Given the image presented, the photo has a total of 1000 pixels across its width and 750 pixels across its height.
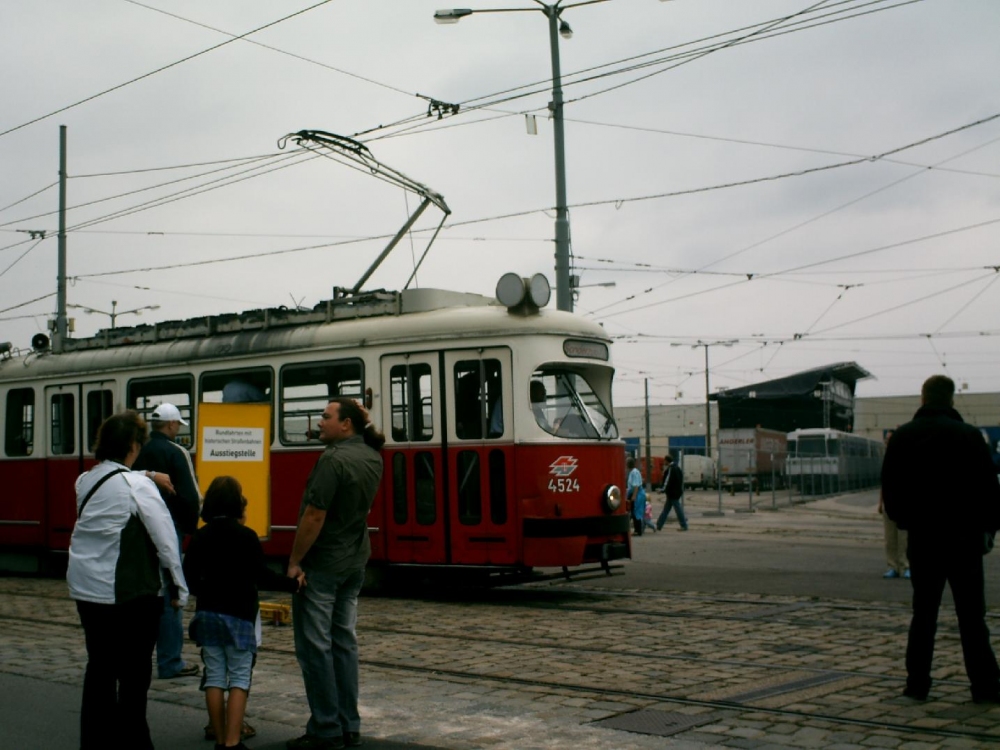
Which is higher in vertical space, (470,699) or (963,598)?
(963,598)

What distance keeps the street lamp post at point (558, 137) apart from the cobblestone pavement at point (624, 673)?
7.20 meters

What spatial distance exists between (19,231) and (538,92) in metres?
16.0

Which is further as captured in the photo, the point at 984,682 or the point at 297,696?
the point at 297,696

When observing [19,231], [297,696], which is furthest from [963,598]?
[19,231]

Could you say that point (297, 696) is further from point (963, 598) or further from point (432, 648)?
point (963, 598)

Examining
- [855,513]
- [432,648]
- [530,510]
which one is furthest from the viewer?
[855,513]

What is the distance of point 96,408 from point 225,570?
11207 millimetres

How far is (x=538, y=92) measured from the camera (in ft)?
60.1

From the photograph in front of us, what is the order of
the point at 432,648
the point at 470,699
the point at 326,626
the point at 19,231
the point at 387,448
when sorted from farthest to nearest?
the point at 19,231
the point at 387,448
the point at 432,648
the point at 470,699
the point at 326,626

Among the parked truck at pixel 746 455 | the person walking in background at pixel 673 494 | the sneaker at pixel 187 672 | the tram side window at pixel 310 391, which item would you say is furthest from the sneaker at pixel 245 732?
the parked truck at pixel 746 455

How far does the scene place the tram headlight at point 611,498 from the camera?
494 inches

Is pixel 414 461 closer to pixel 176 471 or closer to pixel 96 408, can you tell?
pixel 176 471

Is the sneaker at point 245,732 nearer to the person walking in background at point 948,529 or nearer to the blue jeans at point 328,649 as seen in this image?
the blue jeans at point 328,649

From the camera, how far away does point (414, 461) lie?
12.9m
